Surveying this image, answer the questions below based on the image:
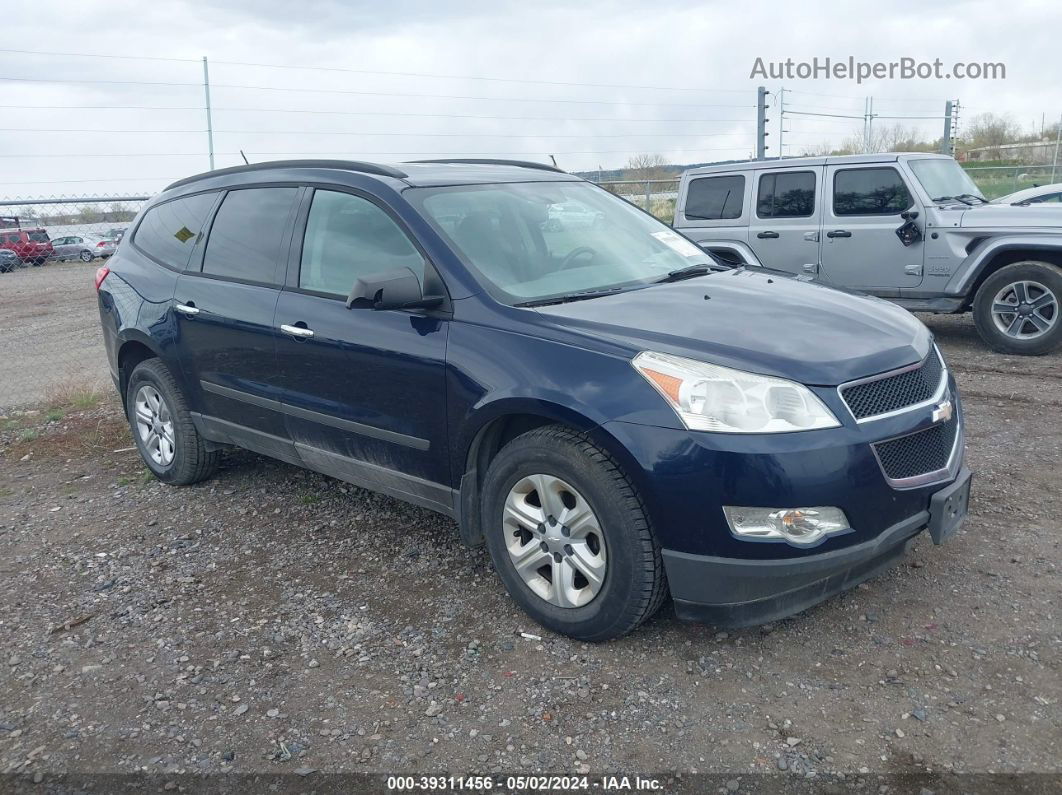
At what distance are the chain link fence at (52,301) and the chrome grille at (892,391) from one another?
7060 millimetres

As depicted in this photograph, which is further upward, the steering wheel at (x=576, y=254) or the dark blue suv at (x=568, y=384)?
the steering wheel at (x=576, y=254)

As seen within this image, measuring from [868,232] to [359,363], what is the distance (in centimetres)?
637

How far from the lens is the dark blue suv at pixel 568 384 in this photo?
3020 millimetres

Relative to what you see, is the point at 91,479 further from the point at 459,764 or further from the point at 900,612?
the point at 900,612

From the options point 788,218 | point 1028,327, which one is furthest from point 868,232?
point 1028,327

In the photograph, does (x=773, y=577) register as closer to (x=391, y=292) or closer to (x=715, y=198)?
(x=391, y=292)

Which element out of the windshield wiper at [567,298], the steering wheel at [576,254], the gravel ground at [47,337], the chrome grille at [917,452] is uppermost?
the steering wheel at [576,254]

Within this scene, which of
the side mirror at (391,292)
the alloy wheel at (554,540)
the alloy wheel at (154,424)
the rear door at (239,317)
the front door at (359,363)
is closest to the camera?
the alloy wheel at (554,540)

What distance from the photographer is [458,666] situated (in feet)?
11.0

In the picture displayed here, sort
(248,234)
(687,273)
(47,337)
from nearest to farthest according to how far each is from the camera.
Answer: (687,273), (248,234), (47,337)

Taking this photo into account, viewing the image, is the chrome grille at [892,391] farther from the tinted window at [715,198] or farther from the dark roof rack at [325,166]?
the tinted window at [715,198]

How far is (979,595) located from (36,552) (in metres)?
4.47

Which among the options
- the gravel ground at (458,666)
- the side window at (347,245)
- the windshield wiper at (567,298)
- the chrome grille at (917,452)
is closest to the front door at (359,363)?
the side window at (347,245)

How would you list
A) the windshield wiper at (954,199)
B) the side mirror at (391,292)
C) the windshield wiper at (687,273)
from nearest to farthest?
1. the side mirror at (391,292)
2. the windshield wiper at (687,273)
3. the windshield wiper at (954,199)
